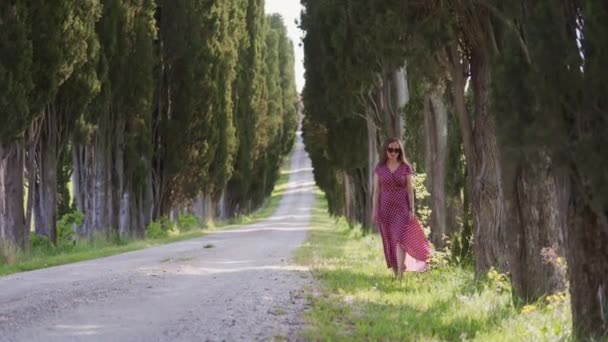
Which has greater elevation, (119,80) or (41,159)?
(119,80)

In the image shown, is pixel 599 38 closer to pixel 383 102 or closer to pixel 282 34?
pixel 383 102

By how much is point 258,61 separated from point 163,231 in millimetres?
18812

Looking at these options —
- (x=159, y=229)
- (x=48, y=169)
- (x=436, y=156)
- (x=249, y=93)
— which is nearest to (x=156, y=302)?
(x=436, y=156)

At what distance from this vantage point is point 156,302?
7.38 meters

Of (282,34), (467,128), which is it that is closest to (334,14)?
(467,128)

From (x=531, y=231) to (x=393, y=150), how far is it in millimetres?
2602

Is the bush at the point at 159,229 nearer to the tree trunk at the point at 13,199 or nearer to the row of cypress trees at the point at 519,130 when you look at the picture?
the tree trunk at the point at 13,199

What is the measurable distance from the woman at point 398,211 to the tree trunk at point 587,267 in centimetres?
432

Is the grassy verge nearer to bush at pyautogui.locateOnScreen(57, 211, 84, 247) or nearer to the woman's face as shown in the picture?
→ the woman's face

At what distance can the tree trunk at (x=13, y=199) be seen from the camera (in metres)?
17.1

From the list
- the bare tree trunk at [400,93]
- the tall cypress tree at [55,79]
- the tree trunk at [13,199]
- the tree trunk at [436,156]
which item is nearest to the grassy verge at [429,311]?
the tree trunk at [436,156]

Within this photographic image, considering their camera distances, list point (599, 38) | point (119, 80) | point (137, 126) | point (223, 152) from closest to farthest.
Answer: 1. point (599, 38)
2. point (119, 80)
3. point (137, 126)
4. point (223, 152)

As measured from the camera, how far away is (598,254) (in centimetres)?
473

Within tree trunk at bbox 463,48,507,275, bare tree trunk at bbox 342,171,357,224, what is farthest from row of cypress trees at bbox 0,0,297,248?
tree trunk at bbox 463,48,507,275
